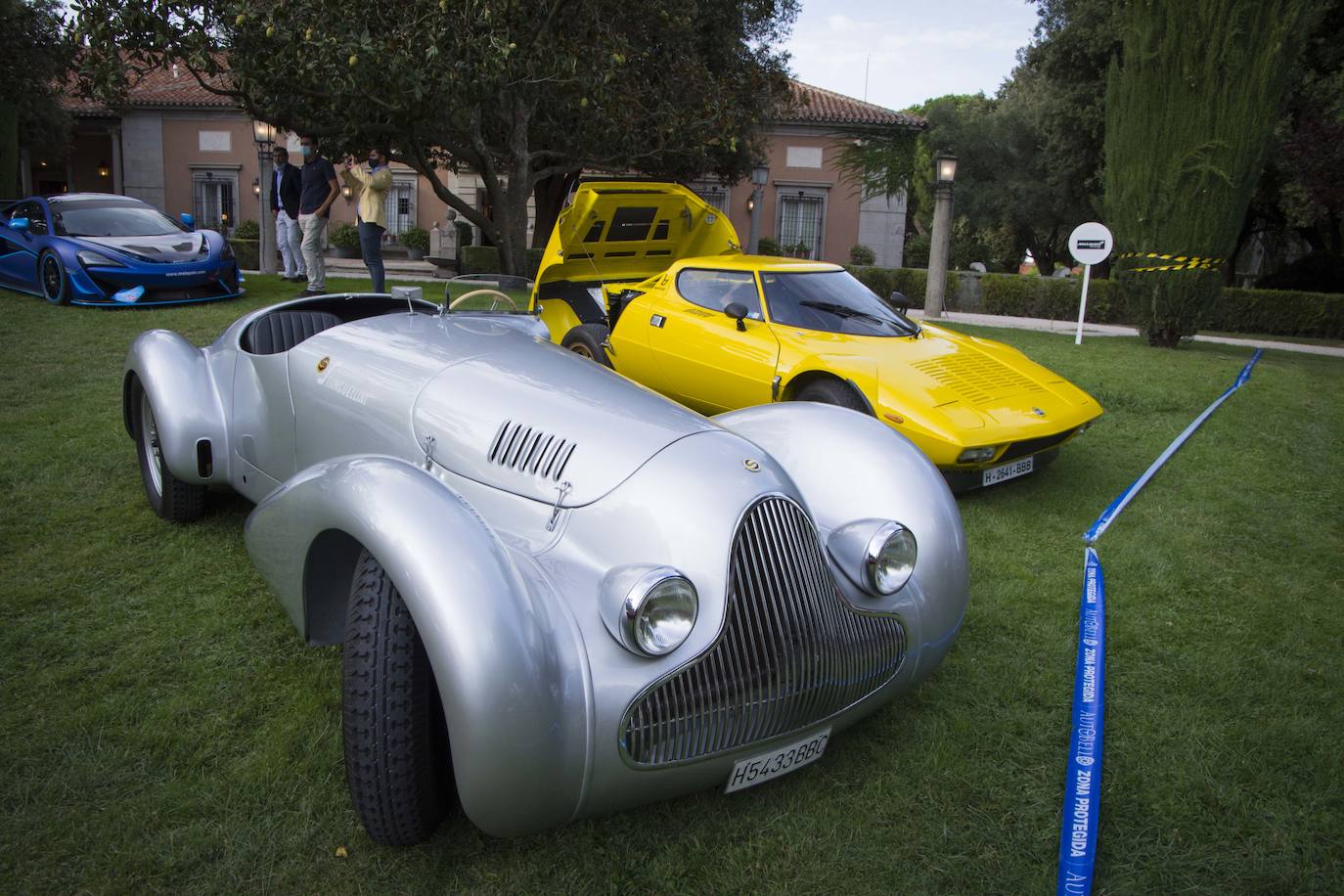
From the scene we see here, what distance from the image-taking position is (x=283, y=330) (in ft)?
12.4

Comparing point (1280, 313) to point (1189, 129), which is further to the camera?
point (1280, 313)

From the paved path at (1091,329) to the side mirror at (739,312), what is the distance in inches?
343

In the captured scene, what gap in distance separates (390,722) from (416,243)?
24638mm

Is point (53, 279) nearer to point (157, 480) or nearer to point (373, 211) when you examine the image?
point (373, 211)

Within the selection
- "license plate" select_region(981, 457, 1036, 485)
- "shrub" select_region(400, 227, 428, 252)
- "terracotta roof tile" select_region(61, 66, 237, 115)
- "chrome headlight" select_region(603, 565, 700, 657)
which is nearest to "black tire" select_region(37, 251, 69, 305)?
"license plate" select_region(981, 457, 1036, 485)

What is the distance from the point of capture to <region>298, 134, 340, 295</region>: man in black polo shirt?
33.2ft

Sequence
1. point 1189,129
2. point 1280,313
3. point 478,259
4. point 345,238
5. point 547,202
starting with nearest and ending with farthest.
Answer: point 1189,129
point 1280,313
point 547,202
point 478,259
point 345,238

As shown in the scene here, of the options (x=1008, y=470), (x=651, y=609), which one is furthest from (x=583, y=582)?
(x=1008, y=470)

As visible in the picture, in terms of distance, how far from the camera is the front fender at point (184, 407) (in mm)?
3553

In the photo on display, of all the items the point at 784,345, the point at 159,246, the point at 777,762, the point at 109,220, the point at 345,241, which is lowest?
the point at 777,762

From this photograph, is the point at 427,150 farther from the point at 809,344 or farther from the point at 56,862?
the point at 56,862

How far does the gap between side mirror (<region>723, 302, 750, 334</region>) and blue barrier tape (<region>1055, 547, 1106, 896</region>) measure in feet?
8.37

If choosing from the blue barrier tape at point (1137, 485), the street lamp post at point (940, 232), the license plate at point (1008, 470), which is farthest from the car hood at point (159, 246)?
the street lamp post at point (940, 232)

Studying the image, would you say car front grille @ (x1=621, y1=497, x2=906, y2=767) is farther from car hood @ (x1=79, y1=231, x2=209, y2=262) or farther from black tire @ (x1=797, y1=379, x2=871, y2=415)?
car hood @ (x1=79, y1=231, x2=209, y2=262)
